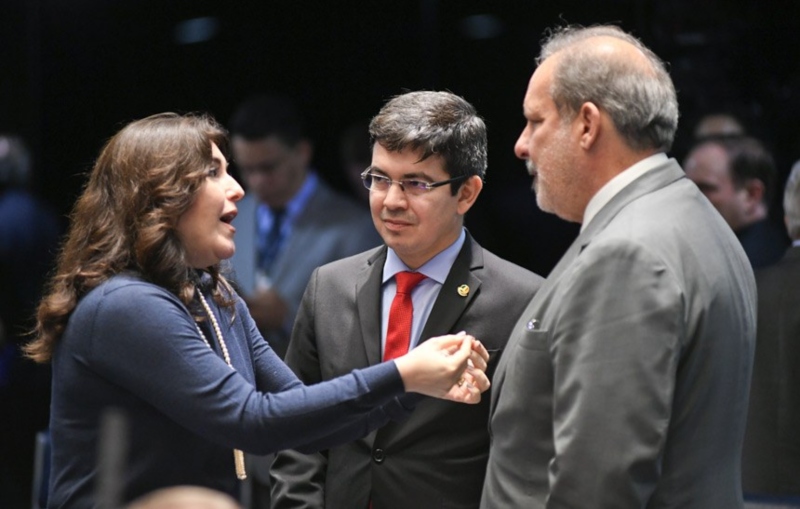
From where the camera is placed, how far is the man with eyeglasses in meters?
2.84

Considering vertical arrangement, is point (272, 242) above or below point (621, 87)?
below

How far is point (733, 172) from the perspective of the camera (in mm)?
4254

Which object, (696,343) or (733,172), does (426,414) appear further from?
(733,172)

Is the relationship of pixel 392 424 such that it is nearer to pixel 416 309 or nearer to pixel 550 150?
pixel 416 309

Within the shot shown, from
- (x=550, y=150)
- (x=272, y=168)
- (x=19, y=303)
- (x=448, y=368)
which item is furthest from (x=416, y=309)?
(x=19, y=303)

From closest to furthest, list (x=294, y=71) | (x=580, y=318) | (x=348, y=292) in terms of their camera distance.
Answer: (x=580, y=318), (x=348, y=292), (x=294, y=71)

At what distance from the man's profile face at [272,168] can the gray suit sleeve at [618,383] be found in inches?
115

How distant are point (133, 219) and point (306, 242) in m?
2.44

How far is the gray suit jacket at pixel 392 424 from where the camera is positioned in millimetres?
2826

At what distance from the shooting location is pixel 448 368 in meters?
2.53

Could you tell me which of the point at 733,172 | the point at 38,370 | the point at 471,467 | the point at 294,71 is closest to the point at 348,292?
the point at 471,467

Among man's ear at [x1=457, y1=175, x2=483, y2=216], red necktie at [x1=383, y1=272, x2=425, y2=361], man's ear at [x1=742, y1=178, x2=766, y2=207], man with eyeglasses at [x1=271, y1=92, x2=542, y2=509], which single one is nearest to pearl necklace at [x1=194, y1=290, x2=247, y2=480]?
man with eyeglasses at [x1=271, y1=92, x2=542, y2=509]

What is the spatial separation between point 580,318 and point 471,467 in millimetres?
716

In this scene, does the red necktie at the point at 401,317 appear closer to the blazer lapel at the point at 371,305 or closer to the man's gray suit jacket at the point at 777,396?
the blazer lapel at the point at 371,305
